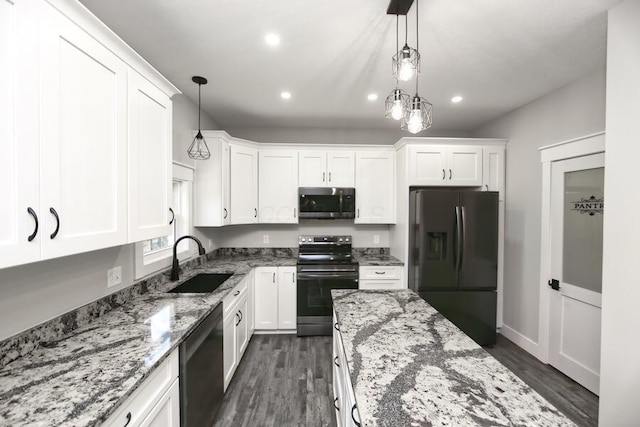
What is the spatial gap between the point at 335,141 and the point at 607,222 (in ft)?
9.58

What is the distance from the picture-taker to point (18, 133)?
0.84 metres

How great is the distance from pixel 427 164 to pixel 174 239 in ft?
9.65

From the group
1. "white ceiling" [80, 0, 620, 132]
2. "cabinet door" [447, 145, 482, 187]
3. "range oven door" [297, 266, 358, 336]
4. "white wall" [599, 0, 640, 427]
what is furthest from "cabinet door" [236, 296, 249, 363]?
"cabinet door" [447, 145, 482, 187]

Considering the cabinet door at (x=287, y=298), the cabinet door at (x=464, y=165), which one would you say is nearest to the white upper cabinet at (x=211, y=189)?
→ the cabinet door at (x=287, y=298)

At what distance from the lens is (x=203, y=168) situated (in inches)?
119

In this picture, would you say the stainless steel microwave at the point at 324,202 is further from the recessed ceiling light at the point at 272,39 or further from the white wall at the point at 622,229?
the white wall at the point at 622,229

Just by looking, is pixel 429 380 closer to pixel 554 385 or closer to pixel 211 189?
pixel 554 385

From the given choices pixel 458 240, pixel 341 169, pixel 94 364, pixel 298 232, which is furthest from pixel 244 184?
pixel 458 240

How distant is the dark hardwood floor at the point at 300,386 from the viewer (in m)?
1.96

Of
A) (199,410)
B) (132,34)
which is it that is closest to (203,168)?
(132,34)

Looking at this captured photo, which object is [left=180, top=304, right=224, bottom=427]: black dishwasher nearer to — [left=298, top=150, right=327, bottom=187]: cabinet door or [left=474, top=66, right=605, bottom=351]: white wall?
[left=298, top=150, right=327, bottom=187]: cabinet door

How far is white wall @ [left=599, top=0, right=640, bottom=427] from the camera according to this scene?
1.44m

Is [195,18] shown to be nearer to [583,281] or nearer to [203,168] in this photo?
[203,168]

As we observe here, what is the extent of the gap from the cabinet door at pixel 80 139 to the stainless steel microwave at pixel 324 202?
2231 mm
